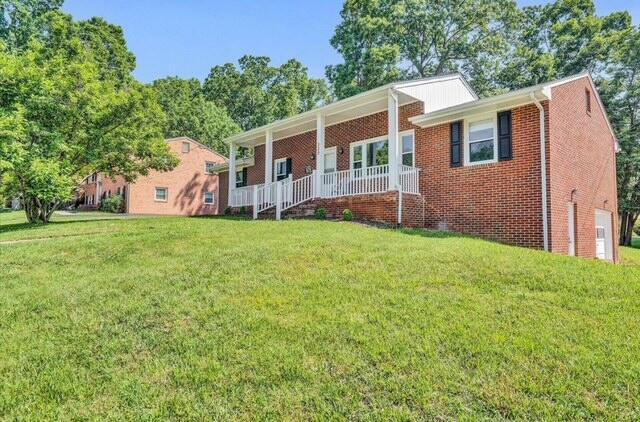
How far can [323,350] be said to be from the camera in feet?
13.1

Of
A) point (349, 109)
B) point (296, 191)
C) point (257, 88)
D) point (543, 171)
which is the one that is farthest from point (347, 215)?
point (257, 88)

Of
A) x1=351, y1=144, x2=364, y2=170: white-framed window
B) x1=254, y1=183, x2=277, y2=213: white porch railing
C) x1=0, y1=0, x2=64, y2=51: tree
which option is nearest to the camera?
x1=351, y1=144, x2=364, y2=170: white-framed window

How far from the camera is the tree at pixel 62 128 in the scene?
1201cm

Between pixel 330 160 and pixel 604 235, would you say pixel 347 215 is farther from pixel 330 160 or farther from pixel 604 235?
pixel 604 235

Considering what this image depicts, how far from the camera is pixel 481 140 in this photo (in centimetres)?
1160

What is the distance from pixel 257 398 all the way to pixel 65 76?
45.2 feet

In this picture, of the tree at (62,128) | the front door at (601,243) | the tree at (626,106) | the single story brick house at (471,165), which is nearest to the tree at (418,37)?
the tree at (626,106)

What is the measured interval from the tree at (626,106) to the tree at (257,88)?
24847 mm

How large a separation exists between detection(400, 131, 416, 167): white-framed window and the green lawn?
250 inches

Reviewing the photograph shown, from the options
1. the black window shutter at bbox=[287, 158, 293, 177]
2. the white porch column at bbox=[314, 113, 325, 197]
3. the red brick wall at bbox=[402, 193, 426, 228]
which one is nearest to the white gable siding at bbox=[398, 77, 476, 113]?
the red brick wall at bbox=[402, 193, 426, 228]

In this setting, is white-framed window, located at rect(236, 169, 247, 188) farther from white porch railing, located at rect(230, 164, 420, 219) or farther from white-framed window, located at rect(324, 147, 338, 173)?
white-framed window, located at rect(324, 147, 338, 173)

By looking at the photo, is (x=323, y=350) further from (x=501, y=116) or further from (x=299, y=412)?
(x=501, y=116)

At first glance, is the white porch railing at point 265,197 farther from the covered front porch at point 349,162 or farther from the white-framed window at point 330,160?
the white-framed window at point 330,160

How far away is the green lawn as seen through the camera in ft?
10.8
